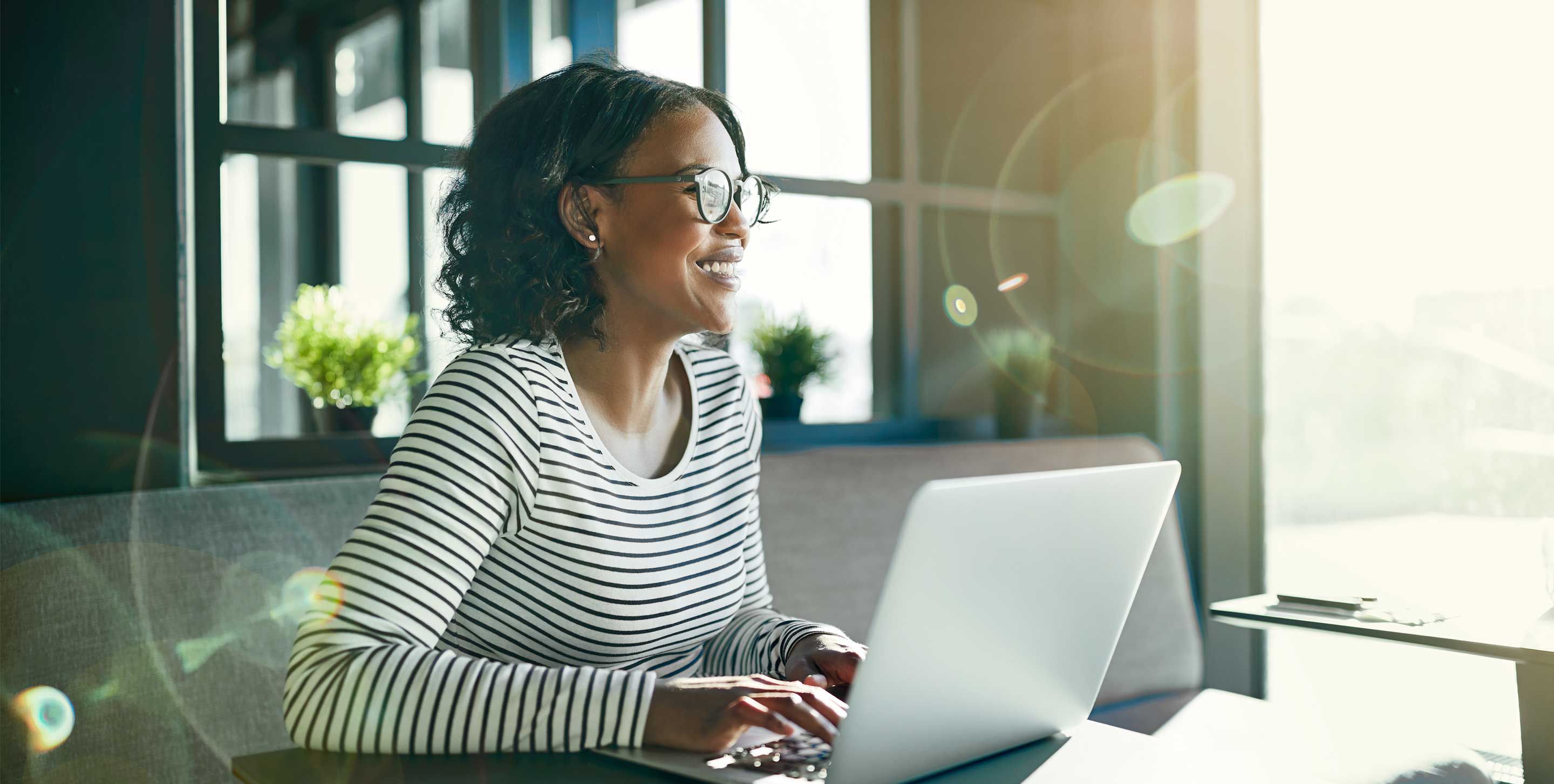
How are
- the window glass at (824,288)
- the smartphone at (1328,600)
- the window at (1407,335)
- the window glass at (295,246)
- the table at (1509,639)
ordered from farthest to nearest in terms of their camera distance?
the window glass at (295,246)
the window glass at (824,288)
the window at (1407,335)
the smartphone at (1328,600)
the table at (1509,639)

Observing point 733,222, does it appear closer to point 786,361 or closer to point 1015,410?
point 786,361

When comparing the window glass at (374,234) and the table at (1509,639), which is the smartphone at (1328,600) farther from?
the window glass at (374,234)

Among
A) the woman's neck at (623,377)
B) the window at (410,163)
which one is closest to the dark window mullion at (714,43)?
the window at (410,163)

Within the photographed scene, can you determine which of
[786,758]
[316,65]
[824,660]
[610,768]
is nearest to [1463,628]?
[824,660]

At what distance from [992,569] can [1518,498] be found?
2181 millimetres

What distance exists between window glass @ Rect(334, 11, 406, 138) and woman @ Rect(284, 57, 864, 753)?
11.4ft

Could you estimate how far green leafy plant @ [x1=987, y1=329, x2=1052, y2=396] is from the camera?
3.01m

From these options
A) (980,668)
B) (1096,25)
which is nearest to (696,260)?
(980,668)

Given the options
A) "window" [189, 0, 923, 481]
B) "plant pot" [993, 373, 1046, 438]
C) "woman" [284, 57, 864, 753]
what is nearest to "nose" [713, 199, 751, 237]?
"woman" [284, 57, 864, 753]

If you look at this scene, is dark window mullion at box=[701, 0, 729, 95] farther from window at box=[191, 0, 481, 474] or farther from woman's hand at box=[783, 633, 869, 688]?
window at box=[191, 0, 481, 474]

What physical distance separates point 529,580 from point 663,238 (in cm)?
47

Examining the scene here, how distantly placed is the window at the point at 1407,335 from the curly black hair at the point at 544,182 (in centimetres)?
182

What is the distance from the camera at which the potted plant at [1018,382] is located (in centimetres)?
299

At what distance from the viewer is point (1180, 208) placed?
3035 mm
